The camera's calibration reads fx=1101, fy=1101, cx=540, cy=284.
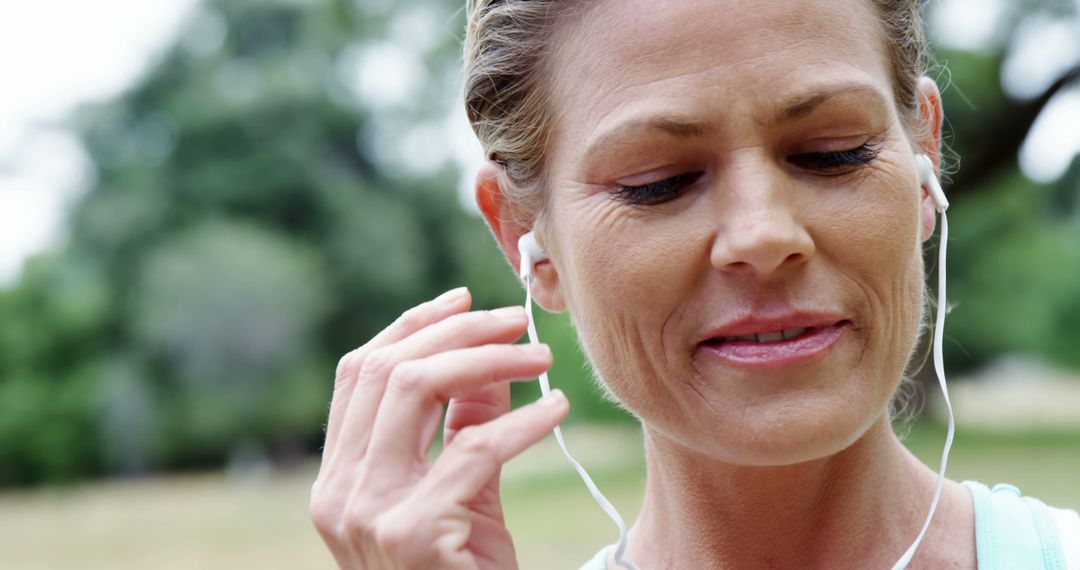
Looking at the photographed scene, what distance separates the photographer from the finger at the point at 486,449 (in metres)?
1.80

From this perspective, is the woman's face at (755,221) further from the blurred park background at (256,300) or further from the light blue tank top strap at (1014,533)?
the blurred park background at (256,300)

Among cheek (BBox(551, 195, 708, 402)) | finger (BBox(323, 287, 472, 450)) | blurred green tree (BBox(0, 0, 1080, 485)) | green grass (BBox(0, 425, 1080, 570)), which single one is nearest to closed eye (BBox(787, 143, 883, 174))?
cheek (BBox(551, 195, 708, 402))

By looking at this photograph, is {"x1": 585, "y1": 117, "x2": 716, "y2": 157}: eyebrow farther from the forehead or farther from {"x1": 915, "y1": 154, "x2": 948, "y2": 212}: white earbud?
{"x1": 915, "y1": 154, "x2": 948, "y2": 212}: white earbud

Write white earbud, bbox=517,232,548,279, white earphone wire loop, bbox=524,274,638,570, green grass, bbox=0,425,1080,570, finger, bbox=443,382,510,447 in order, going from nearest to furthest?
1. white earphone wire loop, bbox=524,274,638,570
2. finger, bbox=443,382,510,447
3. white earbud, bbox=517,232,548,279
4. green grass, bbox=0,425,1080,570

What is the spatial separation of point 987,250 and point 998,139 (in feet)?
47.2

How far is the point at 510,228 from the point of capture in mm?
2414

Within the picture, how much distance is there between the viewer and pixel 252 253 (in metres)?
22.9

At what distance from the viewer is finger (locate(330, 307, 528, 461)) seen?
6.18 ft

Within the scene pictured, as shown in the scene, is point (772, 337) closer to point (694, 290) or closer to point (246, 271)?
point (694, 290)

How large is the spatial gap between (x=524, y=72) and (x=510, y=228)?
36cm

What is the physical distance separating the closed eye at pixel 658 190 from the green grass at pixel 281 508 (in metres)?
10.6

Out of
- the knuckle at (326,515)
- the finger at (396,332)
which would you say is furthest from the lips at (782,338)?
the knuckle at (326,515)

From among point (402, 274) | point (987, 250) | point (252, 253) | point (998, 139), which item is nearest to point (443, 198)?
point (402, 274)

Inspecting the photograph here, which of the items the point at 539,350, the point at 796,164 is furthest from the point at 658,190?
the point at 539,350
